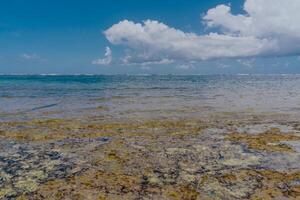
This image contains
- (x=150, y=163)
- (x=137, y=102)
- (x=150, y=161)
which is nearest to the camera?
(x=150, y=163)

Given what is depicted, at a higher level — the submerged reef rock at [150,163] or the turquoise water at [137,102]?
the submerged reef rock at [150,163]

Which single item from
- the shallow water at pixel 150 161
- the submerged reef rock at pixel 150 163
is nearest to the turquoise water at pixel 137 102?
the shallow water at pixel 150 161

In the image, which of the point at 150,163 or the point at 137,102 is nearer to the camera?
the point at 150,163

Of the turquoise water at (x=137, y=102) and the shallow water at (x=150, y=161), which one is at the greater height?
the shallow water at (x=150, y=161)

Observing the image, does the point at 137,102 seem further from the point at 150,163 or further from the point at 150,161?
the point at 150,163

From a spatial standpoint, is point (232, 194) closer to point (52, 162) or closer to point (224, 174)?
point (224, 174)

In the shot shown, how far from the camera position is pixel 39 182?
8117mm

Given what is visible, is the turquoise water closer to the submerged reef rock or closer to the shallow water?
the shallow water

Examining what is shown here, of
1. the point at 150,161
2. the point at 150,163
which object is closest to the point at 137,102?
the point at 150,161

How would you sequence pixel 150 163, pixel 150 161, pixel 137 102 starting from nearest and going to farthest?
1. pixel 150 163
2. pixel 150 161
3. pixel 137 102

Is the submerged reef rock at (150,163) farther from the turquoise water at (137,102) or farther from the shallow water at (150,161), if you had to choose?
the turquoise water at (137,102)

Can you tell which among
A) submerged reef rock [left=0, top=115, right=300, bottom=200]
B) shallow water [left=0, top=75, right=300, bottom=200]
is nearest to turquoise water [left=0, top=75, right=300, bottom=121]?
shallow water [left=0, top=75, right=300, bottom=200]

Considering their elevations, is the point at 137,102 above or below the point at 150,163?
below

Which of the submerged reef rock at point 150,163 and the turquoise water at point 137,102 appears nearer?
the submerged reef rock at point 150,163
